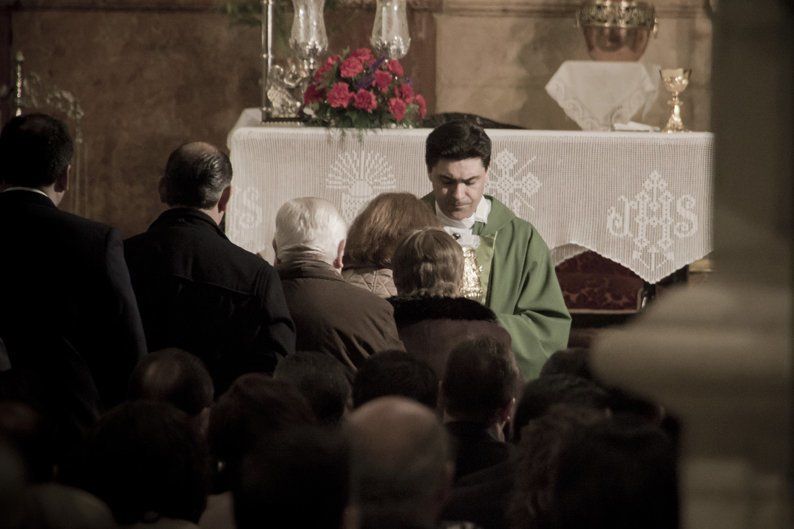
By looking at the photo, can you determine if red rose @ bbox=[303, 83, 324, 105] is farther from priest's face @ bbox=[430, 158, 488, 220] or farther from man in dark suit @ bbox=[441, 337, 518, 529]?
man in dark suit @ bbox=[441, 337, 518, 529]

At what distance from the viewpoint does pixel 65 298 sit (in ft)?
13.7

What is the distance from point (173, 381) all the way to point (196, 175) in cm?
118

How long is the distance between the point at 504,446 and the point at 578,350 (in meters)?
0.49

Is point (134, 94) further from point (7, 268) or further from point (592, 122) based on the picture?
point (7, 268)

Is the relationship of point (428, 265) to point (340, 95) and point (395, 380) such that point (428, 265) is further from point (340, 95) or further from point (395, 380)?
point (340, 95)

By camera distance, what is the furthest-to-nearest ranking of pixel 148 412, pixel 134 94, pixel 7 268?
pixel 134 94 → pixel 7 268 → pixel 148 412

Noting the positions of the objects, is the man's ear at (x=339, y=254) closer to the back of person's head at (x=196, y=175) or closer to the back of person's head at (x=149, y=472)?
the back of person's head at (x=196, y=175)

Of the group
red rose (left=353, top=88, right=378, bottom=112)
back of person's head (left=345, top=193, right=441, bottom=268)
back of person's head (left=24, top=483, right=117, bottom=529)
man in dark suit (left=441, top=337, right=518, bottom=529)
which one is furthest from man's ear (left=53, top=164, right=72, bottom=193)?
red rose (left=353, top=88, right=378, bottom=112)

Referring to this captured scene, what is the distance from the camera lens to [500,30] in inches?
398

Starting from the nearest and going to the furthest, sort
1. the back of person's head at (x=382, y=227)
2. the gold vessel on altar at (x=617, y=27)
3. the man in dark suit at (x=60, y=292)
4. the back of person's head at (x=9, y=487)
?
the back of person's head at (x=9, y=487) < the man in dark suit at (x=60, y=292) < the back of person's head at (x=382, y=227) < the gold vessel on altar at (x=617, y=27)

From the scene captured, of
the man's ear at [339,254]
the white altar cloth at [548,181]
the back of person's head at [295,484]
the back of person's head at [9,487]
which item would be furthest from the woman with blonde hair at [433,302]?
the back of person's head at [9,487]

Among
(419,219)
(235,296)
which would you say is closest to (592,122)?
(419,219)

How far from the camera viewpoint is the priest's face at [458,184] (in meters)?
6.15

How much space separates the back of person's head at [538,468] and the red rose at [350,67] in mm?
4270
